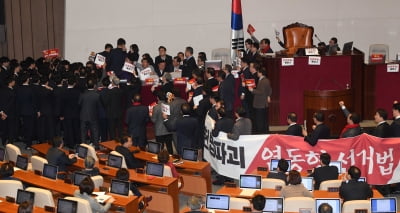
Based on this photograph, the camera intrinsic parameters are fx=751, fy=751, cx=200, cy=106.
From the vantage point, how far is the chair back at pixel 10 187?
454 inches

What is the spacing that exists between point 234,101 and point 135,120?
266 cm

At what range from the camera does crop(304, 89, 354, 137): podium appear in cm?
1706

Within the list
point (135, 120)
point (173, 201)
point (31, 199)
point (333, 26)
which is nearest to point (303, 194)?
point (173, 201)

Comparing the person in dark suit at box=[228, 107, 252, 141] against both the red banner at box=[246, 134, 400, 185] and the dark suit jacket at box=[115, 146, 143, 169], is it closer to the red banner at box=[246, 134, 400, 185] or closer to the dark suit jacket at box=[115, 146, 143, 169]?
the red banner at box=[246, 134, 400, 185]

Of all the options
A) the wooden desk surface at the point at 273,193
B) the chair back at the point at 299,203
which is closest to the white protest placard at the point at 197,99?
the wooden desk surface at the point at 273,193

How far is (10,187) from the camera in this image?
37.9 feet

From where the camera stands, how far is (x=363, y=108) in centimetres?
1877

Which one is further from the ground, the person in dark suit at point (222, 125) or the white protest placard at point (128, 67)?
the white protest placard at point (128, 67)

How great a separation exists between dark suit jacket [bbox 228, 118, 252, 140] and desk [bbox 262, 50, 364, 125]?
4.47 m

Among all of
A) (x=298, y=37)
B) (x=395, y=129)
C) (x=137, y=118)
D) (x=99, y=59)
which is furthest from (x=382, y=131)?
(x=99, y=59)

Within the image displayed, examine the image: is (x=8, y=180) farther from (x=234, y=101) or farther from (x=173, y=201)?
(x=234, y=101)

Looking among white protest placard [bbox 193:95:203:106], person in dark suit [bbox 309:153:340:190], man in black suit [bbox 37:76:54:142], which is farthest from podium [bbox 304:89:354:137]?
man in black suit [bbox 37:76:54:142]

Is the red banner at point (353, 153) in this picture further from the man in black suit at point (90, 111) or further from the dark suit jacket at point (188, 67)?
the dark suit jacket at point (188, 67)

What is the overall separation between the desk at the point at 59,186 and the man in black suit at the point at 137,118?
3.30 metres
